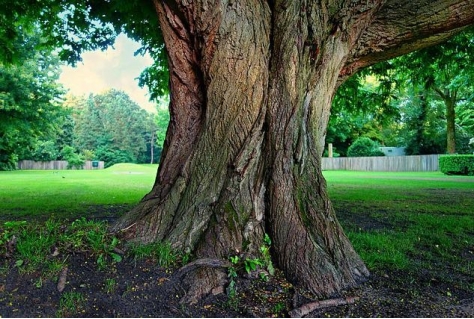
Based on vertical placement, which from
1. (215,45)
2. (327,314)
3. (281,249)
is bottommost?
(327,314)

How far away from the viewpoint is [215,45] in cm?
383

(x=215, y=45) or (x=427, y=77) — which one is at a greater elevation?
(x=427, y=77)

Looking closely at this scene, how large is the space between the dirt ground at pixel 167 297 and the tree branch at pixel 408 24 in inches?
110

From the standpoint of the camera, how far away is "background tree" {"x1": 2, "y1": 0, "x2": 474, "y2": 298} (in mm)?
3393

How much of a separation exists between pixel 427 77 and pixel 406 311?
863 centimetres

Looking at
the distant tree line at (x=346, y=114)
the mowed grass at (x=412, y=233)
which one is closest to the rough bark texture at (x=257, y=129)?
the mowed grass at (x=412, y=233)

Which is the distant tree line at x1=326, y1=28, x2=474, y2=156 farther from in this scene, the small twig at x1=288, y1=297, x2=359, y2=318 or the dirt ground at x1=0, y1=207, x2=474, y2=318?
the small twig at x1=288, y1=297, x2=359, y2=318

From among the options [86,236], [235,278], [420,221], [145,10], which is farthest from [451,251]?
[145,10]

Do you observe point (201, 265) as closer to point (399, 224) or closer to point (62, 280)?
point (62, 280)

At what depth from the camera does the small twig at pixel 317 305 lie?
2.75m

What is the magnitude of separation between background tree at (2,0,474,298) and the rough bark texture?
11 millimetres

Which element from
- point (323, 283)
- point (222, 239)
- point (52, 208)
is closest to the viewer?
point (323, 283)

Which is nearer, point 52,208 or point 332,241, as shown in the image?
point 332,241

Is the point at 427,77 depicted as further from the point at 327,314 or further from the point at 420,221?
the point at 327,314
